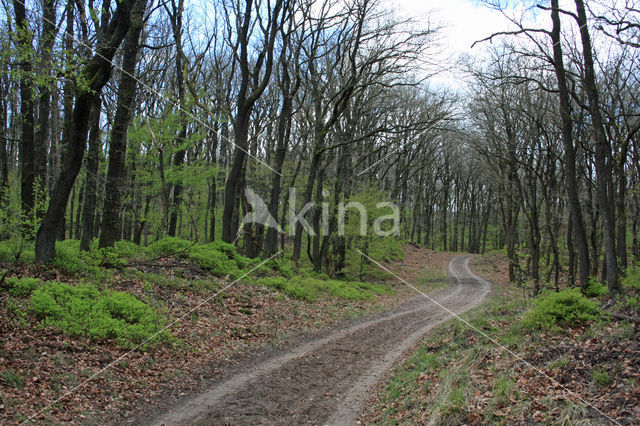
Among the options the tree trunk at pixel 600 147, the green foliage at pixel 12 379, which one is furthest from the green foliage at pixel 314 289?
the green foliage at pixel 12 379

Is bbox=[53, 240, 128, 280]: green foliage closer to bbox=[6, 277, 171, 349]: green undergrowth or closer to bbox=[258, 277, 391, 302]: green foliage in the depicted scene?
bbox=[6, 277, 171, 349]: green undergrowth

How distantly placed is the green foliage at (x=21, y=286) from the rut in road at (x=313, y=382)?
3999mm

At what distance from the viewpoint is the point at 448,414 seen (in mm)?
5109

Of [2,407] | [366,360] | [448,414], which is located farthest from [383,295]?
[2,407]

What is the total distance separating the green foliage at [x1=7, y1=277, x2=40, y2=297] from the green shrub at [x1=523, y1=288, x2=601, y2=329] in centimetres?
912

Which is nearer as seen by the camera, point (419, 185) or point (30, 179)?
point (30, 179)

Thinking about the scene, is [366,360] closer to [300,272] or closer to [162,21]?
[300,272]

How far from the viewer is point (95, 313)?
780 cm

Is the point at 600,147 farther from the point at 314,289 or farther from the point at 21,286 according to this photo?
the point at 21,286

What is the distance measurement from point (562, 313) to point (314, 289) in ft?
32.3

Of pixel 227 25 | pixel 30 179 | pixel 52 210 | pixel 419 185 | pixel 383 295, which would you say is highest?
pixel 227 25

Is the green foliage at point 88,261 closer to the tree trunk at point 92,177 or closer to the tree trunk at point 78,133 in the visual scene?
the tree trunk at point 78,133

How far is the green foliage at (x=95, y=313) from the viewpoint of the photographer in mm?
7320

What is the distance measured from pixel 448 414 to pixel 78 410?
4709mm
